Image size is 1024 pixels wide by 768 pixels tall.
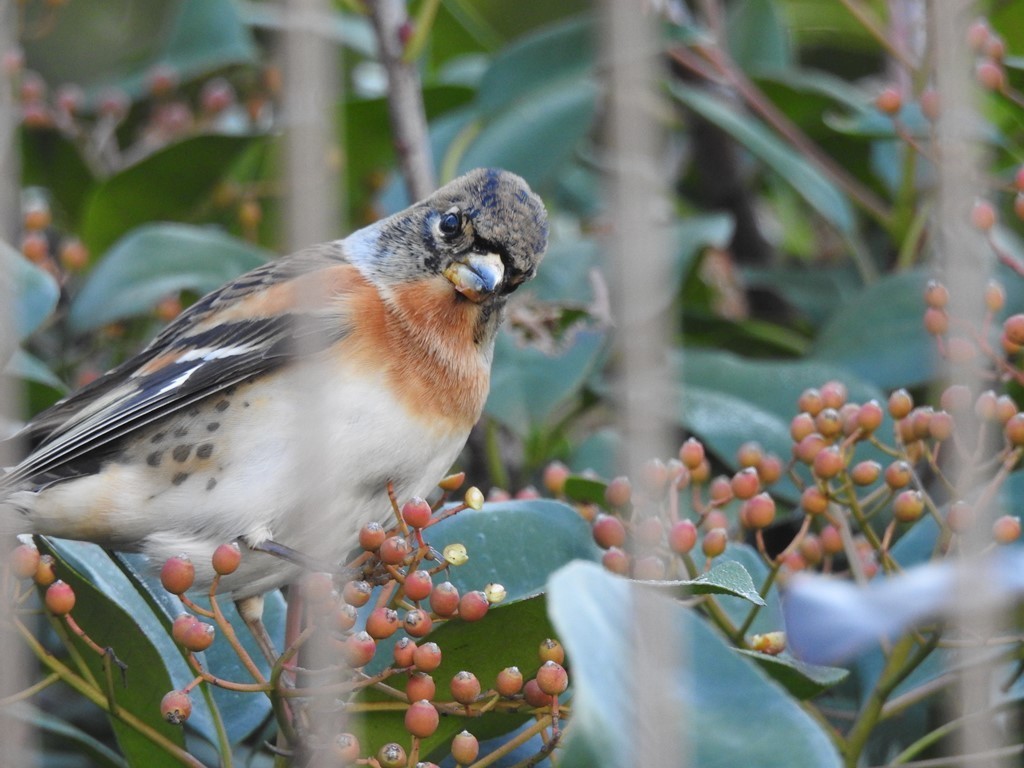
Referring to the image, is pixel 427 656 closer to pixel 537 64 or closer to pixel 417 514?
pixel 417 514

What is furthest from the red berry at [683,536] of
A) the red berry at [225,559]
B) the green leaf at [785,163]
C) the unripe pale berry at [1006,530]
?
the green leaf at [785,163]

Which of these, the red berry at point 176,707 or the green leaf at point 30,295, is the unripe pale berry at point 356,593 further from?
the green leaf at point 30,295

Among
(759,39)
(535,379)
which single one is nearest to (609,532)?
(535,379)

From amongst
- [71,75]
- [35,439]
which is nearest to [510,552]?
[35,439]

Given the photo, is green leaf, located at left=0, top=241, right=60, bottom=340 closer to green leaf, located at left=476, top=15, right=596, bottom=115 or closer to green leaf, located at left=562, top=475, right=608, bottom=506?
green leaf, located at left=562, top=475, right=608, bottom=506

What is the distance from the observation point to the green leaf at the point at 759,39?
3230 mm

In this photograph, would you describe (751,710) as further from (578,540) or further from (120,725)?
(120,725)

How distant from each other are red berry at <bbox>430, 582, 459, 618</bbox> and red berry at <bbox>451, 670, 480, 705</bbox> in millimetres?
78

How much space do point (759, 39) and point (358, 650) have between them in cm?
227

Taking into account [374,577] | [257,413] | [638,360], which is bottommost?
[374,577]

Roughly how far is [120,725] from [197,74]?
1903 millimetres

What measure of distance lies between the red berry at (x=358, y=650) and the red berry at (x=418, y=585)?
96 millimetres

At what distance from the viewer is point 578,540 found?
183cm

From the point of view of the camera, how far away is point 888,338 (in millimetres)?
2549
